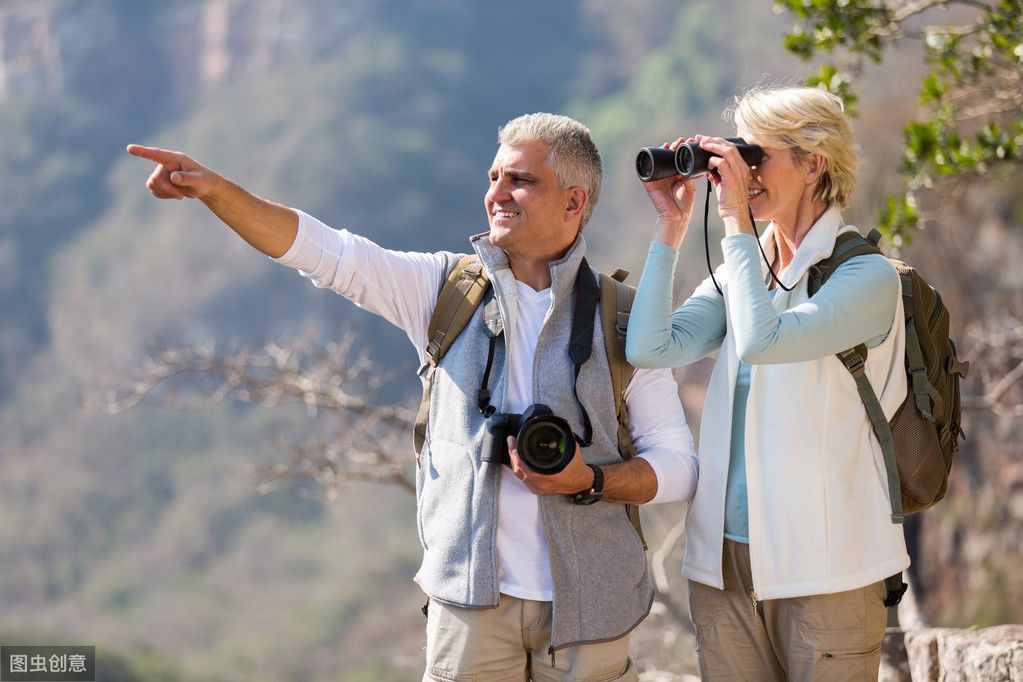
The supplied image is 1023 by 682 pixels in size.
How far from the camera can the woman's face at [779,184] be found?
94.8 inches

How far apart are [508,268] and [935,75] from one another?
215cm

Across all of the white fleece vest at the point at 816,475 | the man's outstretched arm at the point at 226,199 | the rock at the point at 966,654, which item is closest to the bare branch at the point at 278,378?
the rock at the point at 966,654

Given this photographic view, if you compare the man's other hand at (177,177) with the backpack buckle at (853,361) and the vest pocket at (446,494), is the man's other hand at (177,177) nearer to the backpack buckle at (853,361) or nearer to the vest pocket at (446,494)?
the vest pocket at (446,494)

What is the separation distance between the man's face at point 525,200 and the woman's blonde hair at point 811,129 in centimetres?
38

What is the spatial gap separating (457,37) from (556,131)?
134ft

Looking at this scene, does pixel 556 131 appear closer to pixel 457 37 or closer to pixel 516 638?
pixel 516 638

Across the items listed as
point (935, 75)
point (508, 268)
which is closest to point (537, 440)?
point (508, 268)

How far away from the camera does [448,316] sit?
8.33ft

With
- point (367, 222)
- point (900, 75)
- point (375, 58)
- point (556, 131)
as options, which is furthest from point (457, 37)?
point (556, 131)

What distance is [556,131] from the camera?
2564mm

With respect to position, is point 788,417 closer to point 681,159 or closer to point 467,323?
point 681,159

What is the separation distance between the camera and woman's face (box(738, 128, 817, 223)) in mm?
2408

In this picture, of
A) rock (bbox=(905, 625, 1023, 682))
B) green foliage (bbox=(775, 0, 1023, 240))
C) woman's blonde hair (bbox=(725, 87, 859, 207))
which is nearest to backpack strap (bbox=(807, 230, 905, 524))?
woman's blonde hair (bbox=(725, 87, 859, 207))

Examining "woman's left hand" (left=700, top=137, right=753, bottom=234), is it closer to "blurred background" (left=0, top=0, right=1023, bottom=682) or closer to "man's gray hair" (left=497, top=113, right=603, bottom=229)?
"man's gray hair" (left=497, top=113, right=603, bottom=229)
